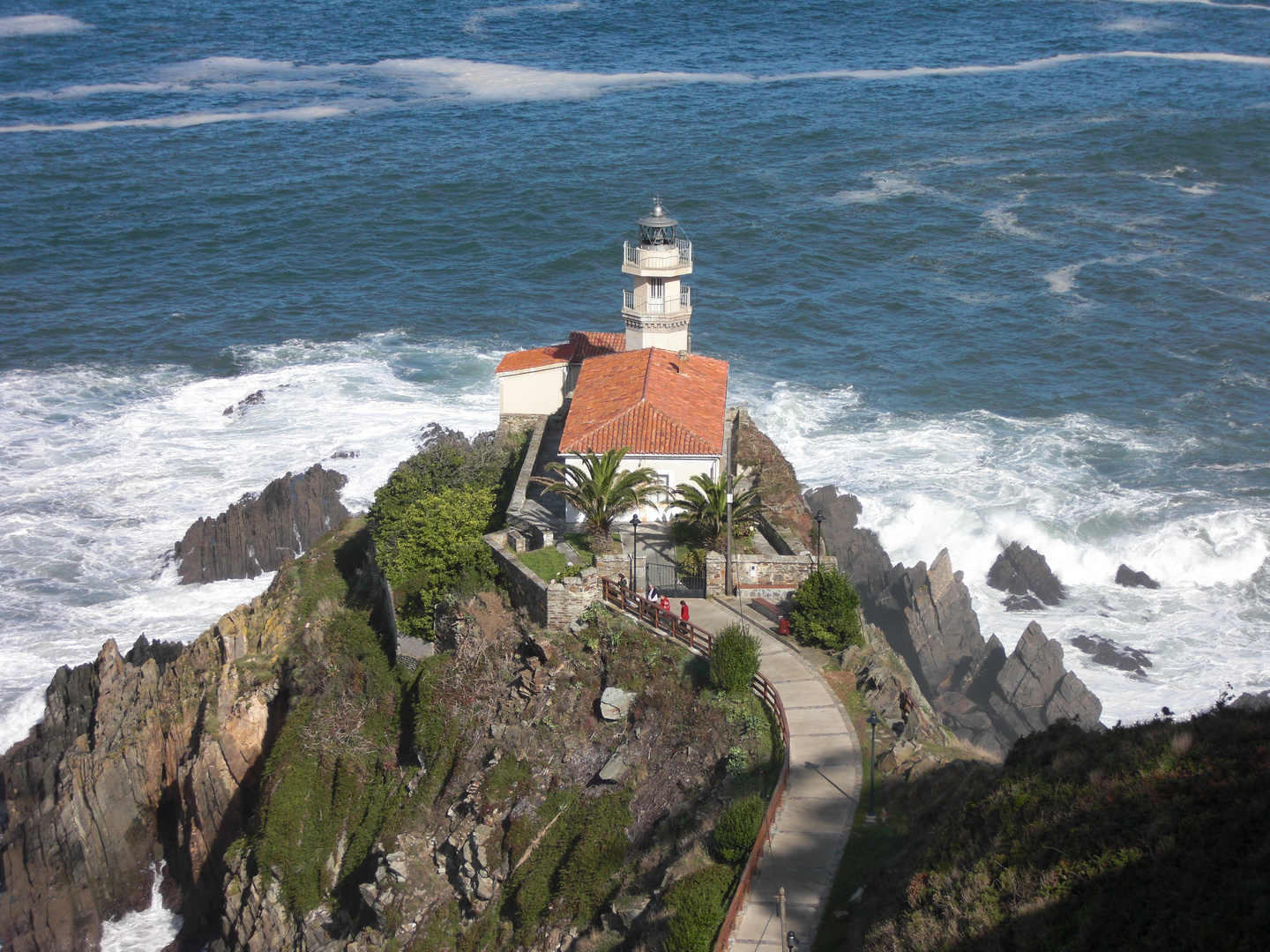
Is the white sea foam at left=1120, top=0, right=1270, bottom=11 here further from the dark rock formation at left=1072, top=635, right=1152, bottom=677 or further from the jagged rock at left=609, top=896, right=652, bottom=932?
the jagged rock at left=609, top=896, right=652, bottom=932

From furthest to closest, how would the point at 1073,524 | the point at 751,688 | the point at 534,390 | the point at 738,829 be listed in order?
the point at 1073,524, the point at 534,390, the point at 751,688, the point at 738,829

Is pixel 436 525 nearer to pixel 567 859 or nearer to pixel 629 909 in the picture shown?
pixel 567 859

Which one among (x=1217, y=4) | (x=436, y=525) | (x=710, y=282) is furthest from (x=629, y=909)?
(x=1217, y=4)

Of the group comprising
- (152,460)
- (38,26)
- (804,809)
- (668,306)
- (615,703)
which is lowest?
(152,460)

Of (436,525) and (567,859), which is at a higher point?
(436,525)

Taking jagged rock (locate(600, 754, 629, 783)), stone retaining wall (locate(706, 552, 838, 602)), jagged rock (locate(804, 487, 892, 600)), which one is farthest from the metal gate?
jagged rock (locate(804, 487, 892, 600))
